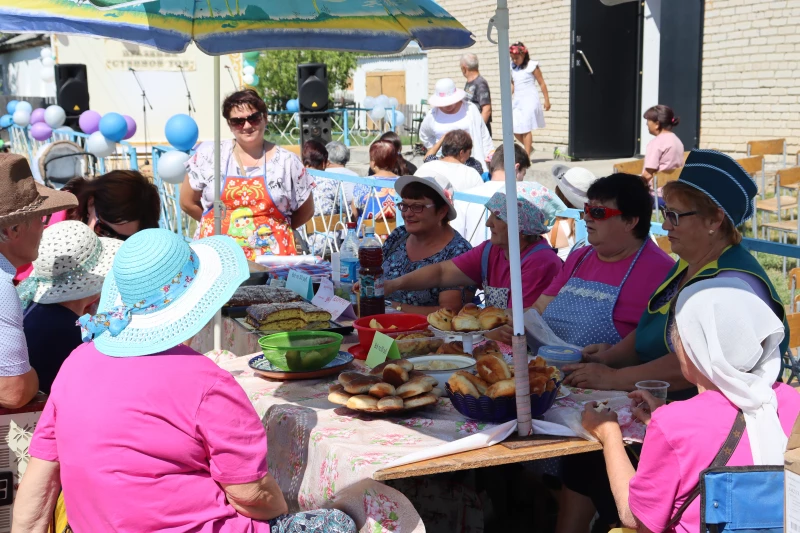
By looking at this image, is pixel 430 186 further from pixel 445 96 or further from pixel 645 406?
pixel 445 96

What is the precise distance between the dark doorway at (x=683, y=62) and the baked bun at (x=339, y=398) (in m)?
11.6

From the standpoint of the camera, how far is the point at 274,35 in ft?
13.8

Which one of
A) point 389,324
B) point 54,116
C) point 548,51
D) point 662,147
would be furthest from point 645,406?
point 548,51

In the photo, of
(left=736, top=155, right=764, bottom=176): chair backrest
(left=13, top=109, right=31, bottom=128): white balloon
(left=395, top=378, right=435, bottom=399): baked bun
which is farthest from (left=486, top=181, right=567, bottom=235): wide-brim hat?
(left=13, top=109, right=31, bottom=128): white balloon

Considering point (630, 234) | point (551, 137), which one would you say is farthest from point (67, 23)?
point (551, 137)

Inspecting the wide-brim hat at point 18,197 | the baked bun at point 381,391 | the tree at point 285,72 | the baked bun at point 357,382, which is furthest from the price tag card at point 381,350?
the tree at point 285,72

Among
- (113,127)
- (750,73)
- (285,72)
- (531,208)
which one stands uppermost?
(285,72)

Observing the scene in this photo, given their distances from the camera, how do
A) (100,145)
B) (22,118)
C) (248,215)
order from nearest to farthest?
(248,215)
(100,145)
(22,118)

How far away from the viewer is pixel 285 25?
165 inches

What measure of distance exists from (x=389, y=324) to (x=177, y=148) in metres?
5.95

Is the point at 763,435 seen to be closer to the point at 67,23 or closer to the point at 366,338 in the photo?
the point at 366,338

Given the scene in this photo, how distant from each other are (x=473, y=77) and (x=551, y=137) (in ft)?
17.2

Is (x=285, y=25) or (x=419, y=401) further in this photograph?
(x=285, y=25)

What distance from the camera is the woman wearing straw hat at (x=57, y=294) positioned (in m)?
2.94
